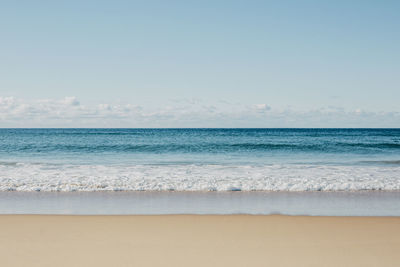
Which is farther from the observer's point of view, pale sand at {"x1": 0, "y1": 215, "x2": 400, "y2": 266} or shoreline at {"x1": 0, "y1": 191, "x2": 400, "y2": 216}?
shoreline at {"x1": 0, "y1": 191, "x2": 400, "y2": 216}

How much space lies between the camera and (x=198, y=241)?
503cm

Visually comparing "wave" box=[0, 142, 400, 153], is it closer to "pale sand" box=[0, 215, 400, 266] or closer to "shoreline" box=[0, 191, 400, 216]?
"shoreline" box=[0, 191, 400, 216]

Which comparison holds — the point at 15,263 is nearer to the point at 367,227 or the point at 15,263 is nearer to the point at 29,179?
the point at 367,227

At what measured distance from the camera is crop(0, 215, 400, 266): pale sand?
14.3ft

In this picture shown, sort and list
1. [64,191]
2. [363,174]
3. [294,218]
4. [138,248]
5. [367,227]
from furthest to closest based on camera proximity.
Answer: [363,174]
[64,191]
[294,218]
[367,227]
[138,248]

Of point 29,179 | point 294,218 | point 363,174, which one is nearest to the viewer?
point 294,218

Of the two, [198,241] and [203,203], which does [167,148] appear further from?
[198,241]

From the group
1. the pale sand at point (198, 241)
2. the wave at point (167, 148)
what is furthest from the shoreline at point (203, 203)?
the wave at point (167, 148)

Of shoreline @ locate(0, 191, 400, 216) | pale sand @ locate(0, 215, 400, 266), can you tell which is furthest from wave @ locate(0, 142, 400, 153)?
pale sand @ locate(0, 215, 400, 266)

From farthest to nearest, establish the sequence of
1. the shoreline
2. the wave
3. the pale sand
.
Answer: the wave → the shoreline → the pale sand

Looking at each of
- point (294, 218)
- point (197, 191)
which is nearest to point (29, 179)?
point (197, 191)

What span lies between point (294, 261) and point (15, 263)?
3.54 meters

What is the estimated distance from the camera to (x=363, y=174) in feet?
41.6

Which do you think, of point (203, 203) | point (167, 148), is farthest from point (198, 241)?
point (167, 148)
